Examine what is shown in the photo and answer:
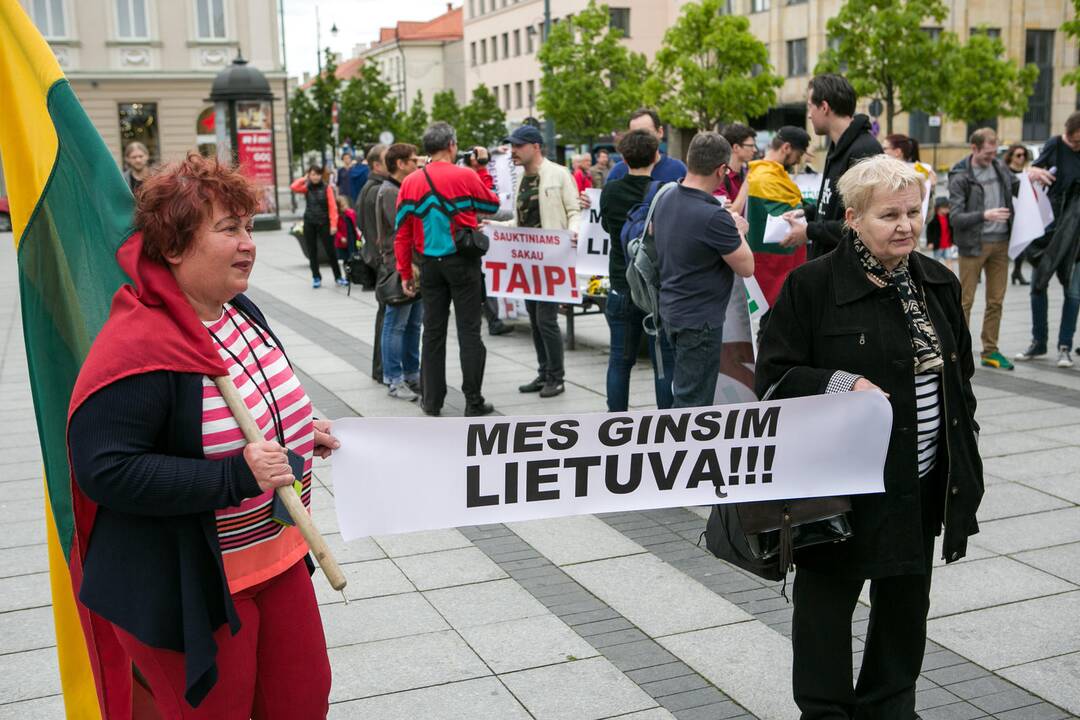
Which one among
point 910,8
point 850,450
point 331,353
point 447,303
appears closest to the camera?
point 850,450

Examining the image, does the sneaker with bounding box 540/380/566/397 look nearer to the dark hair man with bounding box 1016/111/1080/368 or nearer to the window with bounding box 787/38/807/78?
the dark hair man with bounding box 1016/111/1080/368

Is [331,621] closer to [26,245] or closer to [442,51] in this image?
[26,245]

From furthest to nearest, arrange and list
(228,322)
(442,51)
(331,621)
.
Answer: (442,51) → (331,621) → (228,322)

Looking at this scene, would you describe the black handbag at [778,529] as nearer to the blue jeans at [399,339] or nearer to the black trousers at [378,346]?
the blue jeans at [399,339]

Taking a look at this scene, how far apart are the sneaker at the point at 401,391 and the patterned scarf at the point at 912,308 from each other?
6.11 metres

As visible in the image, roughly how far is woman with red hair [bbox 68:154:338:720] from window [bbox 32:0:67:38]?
4636 cm

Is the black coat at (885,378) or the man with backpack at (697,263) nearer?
the black coat at (885,378)

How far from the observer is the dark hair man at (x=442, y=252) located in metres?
7.89

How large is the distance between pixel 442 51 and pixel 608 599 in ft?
385

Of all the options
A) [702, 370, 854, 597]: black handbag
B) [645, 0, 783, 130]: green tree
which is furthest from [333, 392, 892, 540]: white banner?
[645, 0, 783, 130]: green tree

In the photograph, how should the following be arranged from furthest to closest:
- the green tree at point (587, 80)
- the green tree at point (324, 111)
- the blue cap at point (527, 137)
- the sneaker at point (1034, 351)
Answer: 1. the green tree at point (324, 111)
2. the green tree at point (587, 80)
3. the sneaker at point (1034, 351)
4. the blue cap at point (527, 137)

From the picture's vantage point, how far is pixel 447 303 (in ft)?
26.6

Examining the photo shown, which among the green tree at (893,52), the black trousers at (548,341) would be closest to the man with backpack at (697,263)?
the black trousers at (548,341)

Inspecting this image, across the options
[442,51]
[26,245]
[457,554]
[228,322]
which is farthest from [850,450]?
[442,51]
